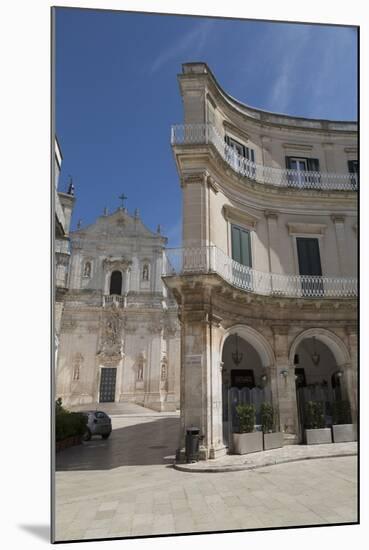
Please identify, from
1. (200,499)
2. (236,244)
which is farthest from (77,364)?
(200,499)

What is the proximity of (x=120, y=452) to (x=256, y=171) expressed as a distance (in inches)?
342

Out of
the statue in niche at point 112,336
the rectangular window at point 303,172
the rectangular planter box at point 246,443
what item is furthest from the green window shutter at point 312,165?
the statue in niche at point 112,336

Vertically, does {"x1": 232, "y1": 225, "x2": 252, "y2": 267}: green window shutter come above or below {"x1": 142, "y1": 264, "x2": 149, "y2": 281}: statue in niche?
below

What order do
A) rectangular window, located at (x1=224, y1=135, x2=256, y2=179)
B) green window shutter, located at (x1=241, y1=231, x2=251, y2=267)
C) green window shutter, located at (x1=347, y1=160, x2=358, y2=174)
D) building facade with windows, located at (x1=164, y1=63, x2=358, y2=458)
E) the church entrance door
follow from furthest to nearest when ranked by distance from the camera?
the church entrance door
rectangular window, located at (x1=224, y1=135, x2=256, y2=179)
green window shutter, located at (x1=241, y1=231, x2=251, y2=267)
building facade with windows, located at (x1=164, y1=63, x2=358, y2=458)
green window shutter, located at (x1=347, y1=160, x2=358, y2=174)

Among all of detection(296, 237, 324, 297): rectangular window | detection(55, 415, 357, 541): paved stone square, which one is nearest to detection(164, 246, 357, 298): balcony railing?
detection(296, 237, 324, 297): rectangular window

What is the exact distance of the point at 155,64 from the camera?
5.66 metres

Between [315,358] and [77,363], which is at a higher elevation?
[315,358]

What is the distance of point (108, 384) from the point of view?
24.2 meters

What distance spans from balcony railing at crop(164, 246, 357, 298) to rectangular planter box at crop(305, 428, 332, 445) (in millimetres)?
3325

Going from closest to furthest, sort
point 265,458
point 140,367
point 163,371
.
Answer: point 265,458 < point 140,367 < point 163,371

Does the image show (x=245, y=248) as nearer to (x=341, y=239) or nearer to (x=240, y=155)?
(x=341, y=239)

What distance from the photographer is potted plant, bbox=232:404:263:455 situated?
27.5 feet

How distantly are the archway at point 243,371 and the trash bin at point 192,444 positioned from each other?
1.28m

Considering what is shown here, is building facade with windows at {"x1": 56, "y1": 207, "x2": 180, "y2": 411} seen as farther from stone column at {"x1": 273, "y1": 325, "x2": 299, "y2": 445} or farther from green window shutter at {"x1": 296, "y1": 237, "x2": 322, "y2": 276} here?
green window shutter at {"x1": 296, "y1": 237, "x2": 322, "y2": 276}
